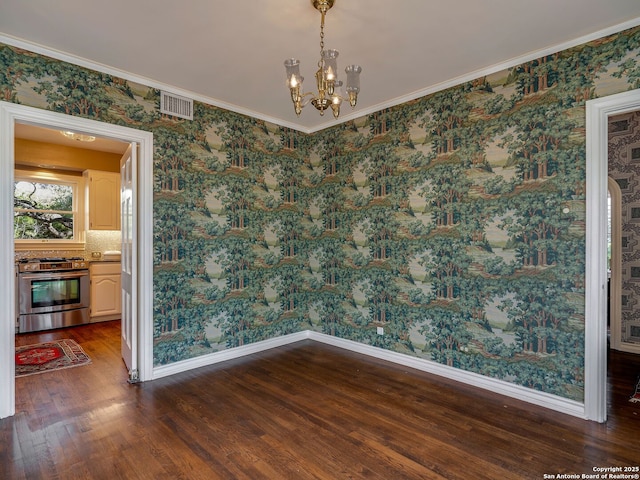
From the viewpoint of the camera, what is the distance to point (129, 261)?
11.8ft

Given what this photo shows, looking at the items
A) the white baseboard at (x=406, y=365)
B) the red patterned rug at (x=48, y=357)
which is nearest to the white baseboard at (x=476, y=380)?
the white baseboard at (x=406, y=365)

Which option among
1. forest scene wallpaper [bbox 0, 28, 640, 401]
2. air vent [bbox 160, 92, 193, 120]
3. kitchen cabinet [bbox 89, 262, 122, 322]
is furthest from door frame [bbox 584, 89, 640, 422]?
kitchen cabinet [bbox 89, 262, 122, 322]

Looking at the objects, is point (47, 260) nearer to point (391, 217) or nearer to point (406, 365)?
point (391, 217)

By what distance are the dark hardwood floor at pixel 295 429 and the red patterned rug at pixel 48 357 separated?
24cm

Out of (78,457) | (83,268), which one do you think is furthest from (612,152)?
(83,268)

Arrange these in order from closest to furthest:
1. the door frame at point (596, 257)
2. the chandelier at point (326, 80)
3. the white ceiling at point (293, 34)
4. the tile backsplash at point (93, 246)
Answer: the chandelier at point (326, 80)
the white ceiling at point (293, 34)
the door frame at point (596, 257)
the tile backsplash at point (93, 246)

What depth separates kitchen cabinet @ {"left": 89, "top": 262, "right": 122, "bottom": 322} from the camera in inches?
230

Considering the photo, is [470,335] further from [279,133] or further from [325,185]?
[279,133]

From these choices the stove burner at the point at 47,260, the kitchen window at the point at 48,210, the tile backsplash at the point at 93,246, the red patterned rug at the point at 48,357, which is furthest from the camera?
the tile backsplash at the point at 93,246

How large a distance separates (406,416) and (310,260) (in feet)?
8.49

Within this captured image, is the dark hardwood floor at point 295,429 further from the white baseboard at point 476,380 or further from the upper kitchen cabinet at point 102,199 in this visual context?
the upper kitchen cabinet at point 102,199

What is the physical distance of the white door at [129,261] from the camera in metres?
3.43

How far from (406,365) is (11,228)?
3843 mm

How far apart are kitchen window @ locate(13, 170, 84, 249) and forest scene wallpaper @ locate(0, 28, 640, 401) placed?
390cm
